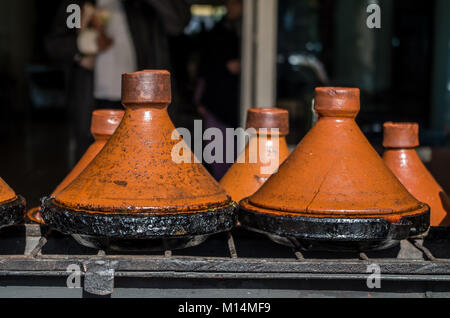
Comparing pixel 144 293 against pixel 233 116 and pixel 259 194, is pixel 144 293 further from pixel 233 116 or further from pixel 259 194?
pixel 233 116

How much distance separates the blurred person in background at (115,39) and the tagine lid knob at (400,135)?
5.05 feet

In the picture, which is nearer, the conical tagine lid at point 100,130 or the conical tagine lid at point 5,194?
the conical tagine lid at point 5,194

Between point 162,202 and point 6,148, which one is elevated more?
point 162,202

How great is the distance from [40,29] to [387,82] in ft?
40.9

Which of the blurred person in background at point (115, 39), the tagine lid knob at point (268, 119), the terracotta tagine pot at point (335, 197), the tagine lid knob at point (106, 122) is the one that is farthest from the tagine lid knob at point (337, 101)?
the blurred person in background at point (115, 39)

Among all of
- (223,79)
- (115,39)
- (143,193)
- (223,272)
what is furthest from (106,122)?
(223,79)

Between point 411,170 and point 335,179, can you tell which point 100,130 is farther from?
point 411,170

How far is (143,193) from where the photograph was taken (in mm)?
1268

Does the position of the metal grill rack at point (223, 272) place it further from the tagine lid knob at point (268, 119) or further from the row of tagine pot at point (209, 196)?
the tagine lid knob at point (268, 119)

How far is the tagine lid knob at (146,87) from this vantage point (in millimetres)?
1323

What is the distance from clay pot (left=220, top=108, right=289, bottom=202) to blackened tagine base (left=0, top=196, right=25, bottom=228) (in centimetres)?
52

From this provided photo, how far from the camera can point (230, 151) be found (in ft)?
11.3

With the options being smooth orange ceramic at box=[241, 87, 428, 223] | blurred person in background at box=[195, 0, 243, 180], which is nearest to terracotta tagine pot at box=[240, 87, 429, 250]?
smooth orange ceramic at box=[241, 87, 428, 223]
